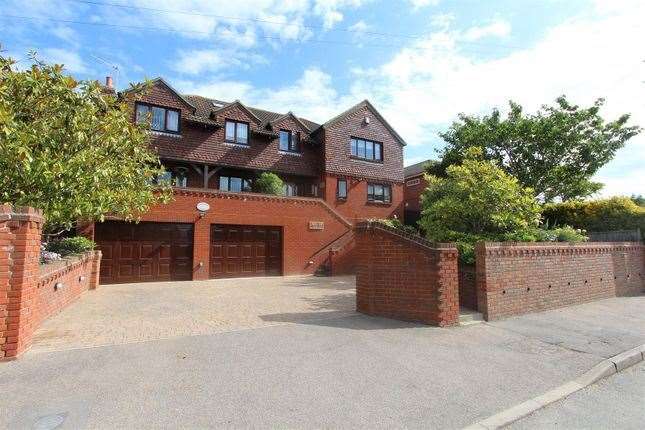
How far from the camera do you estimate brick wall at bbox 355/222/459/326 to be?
715 centimetres

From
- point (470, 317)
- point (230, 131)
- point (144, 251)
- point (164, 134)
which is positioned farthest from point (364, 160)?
point (470, 317)

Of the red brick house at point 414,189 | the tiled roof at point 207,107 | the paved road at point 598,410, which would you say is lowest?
the paved road at point 598,410

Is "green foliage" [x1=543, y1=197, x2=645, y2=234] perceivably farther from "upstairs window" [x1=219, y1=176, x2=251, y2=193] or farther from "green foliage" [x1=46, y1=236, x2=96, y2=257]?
"green foliage" [x1=46, y1=236, x2=96, y2=257]

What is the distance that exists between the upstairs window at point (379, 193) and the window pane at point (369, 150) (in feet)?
6.14

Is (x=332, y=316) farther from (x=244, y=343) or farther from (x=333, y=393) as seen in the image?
(x=333, y=393)

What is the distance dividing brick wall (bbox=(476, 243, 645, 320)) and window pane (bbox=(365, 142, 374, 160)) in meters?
14.4

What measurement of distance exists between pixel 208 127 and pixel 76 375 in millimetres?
16406

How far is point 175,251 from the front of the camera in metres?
15.2

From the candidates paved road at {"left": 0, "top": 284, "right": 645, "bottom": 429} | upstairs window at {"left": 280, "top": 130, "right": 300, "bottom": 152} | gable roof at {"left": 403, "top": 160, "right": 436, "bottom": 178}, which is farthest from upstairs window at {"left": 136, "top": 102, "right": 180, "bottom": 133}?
gable roof at {"left": 403, "top": 160, "right": 436, "bottom": 178}

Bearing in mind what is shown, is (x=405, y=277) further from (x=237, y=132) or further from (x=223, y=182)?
(x=237, y=132)

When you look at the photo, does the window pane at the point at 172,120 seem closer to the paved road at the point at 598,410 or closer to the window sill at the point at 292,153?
the window sill at the point at 292,153

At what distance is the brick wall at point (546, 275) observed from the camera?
26.0 feet

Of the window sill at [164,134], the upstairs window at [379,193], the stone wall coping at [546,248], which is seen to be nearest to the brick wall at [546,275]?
the stone wall coping at [546,248]

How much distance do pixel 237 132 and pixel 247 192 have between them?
4234 mm
